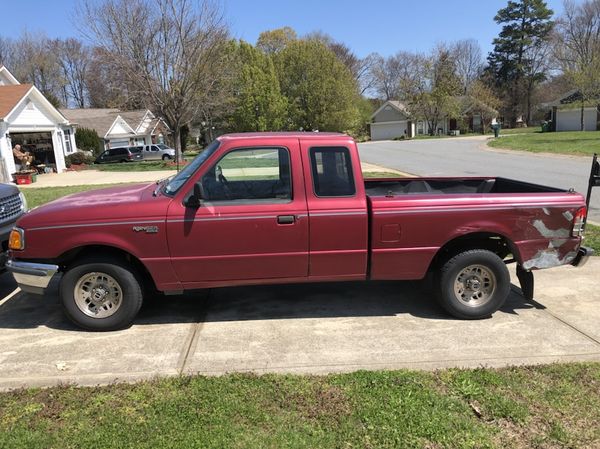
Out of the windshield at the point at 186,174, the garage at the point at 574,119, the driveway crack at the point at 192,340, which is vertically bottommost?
the driveway crack at the point at 192,340

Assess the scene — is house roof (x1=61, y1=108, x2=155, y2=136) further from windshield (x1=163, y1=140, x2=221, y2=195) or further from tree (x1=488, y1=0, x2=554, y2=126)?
tree (x1=488, y1=0, x2=554, y2=126)

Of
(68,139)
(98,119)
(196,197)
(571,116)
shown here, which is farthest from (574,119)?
(196,197)

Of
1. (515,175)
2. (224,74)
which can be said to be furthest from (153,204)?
(224,74)

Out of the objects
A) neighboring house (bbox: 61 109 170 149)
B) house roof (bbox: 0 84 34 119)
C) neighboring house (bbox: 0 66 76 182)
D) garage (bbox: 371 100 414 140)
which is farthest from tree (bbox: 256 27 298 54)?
house roof (bbox: 0 84 34 119)

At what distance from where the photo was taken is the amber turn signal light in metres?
4.62

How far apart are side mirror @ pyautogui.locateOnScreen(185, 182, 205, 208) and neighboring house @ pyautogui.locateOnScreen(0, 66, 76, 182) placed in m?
21.9

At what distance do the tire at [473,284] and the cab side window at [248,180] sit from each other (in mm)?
1691

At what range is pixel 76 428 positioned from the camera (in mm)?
3230

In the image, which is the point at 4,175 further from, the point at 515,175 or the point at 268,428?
the point at 268,428

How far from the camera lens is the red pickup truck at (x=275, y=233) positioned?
14.9ft

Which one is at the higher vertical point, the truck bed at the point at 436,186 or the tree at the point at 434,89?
the tree at the point at 434,89

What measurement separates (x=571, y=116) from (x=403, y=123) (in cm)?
2295

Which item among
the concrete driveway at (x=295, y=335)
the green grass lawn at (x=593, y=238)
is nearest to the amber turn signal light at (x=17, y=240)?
the concrete driveway at (x=295, y=335)

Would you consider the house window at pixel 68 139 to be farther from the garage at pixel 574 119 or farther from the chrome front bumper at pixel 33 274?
the garage at pixel 574 119
